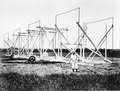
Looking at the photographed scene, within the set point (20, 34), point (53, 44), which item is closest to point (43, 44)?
point (53, 44)

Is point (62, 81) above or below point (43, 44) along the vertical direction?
below

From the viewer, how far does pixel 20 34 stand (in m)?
31.9

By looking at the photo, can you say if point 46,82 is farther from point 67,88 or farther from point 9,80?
point 9,80

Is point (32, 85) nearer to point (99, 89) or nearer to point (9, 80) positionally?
point (9, 80)

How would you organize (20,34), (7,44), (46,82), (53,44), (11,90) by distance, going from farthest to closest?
(7,44), (20,34), (53,44), (46,82), (11,90)

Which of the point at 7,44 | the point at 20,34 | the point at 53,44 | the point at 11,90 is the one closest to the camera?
the point at 11,90

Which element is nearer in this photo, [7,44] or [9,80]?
[9,80]

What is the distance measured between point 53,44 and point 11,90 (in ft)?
45.7

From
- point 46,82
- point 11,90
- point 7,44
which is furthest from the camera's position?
point 7,44

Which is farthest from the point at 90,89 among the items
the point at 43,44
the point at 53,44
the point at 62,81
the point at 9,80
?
the point at 43,44

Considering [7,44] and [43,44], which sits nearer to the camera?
[43,44]

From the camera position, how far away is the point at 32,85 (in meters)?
8.72

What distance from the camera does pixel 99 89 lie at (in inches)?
329

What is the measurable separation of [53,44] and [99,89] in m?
14.0
